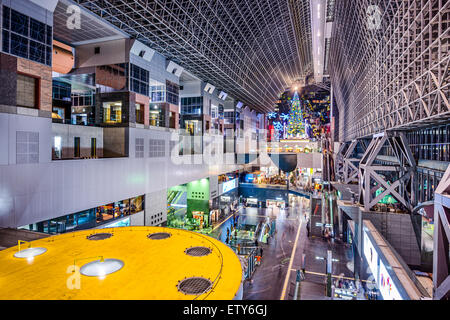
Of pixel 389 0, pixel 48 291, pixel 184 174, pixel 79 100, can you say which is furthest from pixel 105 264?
pixel 79 100

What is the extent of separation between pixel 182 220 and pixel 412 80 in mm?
31197

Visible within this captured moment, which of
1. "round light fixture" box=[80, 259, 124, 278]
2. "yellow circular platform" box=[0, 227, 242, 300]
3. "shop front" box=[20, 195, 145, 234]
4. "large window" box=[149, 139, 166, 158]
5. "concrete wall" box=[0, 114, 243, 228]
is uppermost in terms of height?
"large window" box=[149, 139, 166, 158]

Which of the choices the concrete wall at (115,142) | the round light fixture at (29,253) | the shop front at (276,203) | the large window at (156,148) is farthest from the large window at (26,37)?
the shop front at (276,203)

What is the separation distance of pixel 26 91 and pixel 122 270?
12.8 m

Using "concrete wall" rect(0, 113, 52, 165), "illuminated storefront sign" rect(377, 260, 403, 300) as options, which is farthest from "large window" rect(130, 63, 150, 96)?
"illuminated storefront sign" rect(377, 260, 403, 300)

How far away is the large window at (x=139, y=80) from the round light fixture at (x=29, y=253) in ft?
54.3

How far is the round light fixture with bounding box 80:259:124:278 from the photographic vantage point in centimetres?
721

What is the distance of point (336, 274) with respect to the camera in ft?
67.4

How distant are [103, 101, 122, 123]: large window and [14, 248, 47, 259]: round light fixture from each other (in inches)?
604

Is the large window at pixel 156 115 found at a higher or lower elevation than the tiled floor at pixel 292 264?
higher

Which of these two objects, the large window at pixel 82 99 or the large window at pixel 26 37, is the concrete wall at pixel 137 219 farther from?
the large window at pixel 82 99

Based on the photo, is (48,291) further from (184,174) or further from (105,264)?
(184,174)

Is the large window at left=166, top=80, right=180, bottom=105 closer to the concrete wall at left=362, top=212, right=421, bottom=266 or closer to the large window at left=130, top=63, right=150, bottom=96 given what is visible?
the large window at left=130, top=63, right=150, bottom=96

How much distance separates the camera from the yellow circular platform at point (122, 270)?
6289mm
